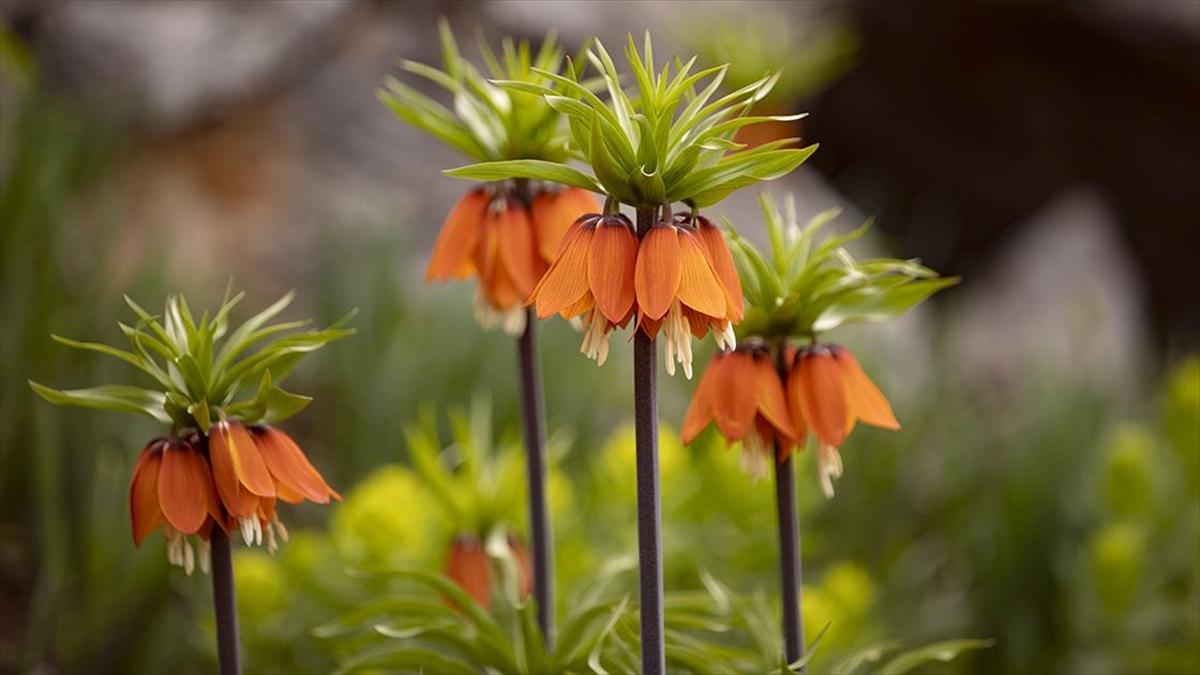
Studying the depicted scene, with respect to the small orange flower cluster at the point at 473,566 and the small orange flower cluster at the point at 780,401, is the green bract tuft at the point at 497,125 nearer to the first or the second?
the small orange flower cluster at the point at 780,401

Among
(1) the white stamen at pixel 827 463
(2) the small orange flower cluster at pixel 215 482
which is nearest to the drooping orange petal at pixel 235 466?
(2) the small orange flower cluster at pixel 215 482

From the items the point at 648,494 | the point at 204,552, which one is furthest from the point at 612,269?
the point at 204,552

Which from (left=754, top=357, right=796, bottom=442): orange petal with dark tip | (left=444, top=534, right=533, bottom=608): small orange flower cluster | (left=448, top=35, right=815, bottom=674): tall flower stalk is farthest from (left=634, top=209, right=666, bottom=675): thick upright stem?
(left=444, top=534, right=533, bottom=608): small orange flower cluster

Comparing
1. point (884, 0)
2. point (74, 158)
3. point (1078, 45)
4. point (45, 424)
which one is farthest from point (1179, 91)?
point (45, 424)

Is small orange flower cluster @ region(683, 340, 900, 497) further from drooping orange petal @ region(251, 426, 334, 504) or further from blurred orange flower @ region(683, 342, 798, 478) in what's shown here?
drooping orange petal @ region(251, 426, 334, 504)

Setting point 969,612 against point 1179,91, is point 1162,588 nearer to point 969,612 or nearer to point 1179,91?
point 969,612
